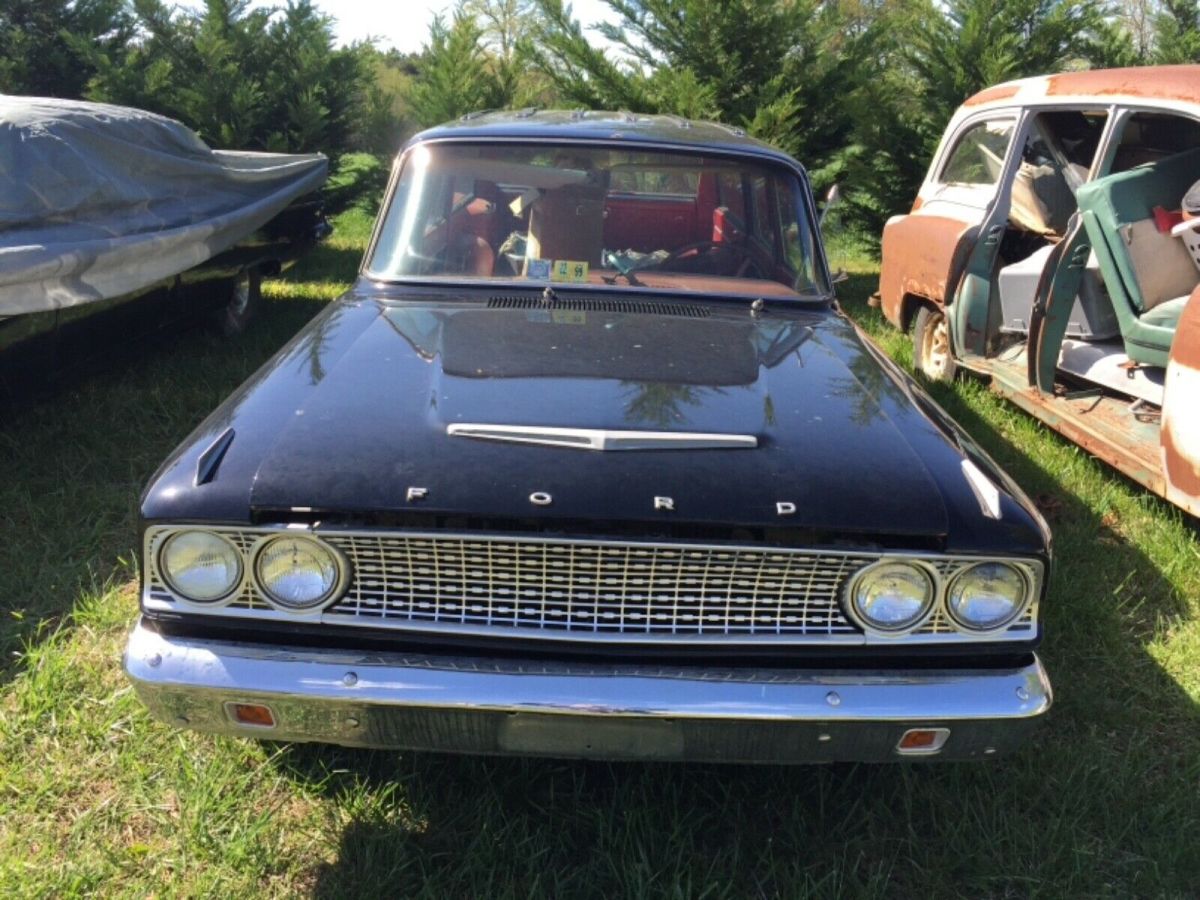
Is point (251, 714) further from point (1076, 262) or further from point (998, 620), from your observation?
point (1076, 262)

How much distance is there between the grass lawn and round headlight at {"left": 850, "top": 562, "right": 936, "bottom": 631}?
0.65 m

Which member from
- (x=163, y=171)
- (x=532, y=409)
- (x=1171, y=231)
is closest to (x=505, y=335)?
(x=532, y=409)

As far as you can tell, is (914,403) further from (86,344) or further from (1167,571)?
(86,344)

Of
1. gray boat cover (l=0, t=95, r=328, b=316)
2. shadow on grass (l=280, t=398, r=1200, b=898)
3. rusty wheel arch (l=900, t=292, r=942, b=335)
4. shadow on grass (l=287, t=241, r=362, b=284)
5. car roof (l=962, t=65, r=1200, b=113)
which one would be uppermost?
car roof (l=962, t=65, r=1200, b=113)

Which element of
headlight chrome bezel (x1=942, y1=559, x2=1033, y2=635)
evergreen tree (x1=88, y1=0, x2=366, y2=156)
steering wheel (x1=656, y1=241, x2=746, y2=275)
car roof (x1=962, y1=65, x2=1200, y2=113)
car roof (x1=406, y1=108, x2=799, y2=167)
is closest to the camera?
headlight chrome bezel (x1=942, y1=559, x2=1033, y2=635)

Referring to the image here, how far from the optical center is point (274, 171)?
23.5 feet

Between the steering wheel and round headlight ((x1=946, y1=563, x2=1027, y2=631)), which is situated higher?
the steering wheel

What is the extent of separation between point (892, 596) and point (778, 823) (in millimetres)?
795

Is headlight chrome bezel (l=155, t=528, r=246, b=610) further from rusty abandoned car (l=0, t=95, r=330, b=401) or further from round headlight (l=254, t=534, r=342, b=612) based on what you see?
rusty abandoned car (l=0, t=95, r=330, b=401)

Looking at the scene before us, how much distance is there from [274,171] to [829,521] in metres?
6.13

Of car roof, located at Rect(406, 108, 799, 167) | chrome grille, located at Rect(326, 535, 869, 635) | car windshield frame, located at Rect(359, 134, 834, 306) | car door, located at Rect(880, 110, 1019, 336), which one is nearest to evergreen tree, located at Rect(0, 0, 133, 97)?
car door, located at Rect(880, 110, 1019, 336)

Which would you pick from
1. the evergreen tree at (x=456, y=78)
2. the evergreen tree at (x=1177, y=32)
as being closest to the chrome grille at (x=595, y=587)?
the evergreen tree at (x=456, y=78)

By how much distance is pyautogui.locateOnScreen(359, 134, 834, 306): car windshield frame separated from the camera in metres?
3.39

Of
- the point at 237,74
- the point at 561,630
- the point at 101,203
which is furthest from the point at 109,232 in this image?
the point at 237,74
